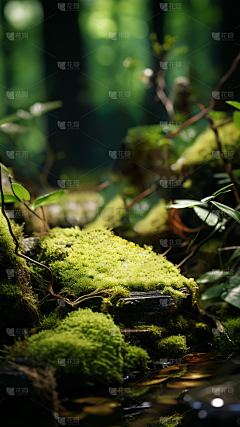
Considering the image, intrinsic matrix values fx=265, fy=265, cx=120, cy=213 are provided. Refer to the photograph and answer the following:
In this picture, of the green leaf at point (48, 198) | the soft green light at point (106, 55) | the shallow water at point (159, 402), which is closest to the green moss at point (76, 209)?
the green leaf at point (48, 198)

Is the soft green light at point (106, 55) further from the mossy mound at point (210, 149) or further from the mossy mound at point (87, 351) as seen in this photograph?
the mossy mound at point (87, 351)

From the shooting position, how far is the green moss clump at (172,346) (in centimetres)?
142

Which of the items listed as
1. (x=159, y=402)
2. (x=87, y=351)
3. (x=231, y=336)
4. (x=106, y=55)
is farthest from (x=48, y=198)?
(x=106, y=55)

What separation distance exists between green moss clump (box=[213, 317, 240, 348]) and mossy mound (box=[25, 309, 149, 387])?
65 centimetres

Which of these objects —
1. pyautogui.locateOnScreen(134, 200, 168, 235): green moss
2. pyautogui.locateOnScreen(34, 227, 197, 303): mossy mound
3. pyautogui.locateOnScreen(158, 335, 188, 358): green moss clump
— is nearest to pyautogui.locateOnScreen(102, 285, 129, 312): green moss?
pyautogui.locateOnScreen(34, 227, 197, 303): mossy mound

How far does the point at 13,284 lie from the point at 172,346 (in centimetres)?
94

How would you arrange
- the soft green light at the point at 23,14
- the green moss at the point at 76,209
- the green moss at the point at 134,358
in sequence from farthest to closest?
the soft green light at the point at 23,14
the green moss at the point at 76,209
the green moss at the point at 134,358

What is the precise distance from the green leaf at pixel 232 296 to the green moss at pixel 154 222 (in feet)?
3.18

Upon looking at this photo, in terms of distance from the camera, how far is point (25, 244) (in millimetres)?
1830

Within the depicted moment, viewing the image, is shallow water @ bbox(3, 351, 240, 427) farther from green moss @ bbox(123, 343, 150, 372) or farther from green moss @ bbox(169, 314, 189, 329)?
green moss @ bbox(169, 314, 189, 329)

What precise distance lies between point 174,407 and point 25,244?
131cm

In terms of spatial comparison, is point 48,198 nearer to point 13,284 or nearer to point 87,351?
point 13,284

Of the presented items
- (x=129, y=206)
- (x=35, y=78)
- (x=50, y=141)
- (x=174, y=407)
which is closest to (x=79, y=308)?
(x=174, y=407)

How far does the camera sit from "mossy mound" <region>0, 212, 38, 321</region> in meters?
1.41
